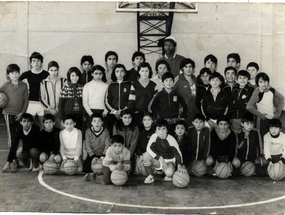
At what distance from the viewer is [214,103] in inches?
201

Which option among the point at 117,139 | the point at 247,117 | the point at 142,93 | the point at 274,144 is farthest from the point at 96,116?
the point at 274,144

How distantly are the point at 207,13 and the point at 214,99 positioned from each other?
1.26 m

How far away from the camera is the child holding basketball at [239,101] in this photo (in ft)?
16.7

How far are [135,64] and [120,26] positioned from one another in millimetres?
625

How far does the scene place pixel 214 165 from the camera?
198 inches

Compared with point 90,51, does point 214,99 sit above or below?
below

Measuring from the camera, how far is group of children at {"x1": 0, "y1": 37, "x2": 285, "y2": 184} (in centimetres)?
499

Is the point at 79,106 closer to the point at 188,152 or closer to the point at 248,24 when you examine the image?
the point at 188,152

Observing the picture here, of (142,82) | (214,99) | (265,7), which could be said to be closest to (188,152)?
(214,99)

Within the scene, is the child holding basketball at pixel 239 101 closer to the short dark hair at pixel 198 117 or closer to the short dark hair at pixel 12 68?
the short dark hair at pixel 198 117

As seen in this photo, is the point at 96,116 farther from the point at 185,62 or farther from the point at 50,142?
the point at 185,62

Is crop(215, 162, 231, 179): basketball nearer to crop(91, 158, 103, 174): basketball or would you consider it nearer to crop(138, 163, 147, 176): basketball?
crop(138, 163, 147, 176): basketball

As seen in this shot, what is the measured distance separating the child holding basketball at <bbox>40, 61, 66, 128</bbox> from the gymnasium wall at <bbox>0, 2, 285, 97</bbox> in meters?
0.15

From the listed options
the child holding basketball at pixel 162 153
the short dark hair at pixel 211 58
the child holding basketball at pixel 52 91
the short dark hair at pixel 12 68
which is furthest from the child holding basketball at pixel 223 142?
the short dark hair at pixel 12 68
